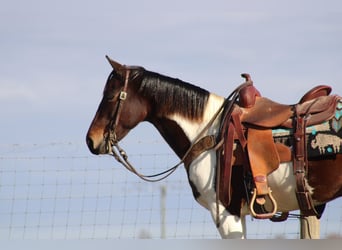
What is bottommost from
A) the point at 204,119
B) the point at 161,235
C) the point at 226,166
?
the point at 161,235

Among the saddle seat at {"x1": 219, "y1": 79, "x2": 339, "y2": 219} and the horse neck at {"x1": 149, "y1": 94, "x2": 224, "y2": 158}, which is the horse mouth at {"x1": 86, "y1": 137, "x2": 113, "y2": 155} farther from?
the saddle seat at {"x1": 219, "y1": 79, "x2": 339, "y2": 219}

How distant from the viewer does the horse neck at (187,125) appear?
542 cm

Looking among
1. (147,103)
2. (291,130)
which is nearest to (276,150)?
(291,130)

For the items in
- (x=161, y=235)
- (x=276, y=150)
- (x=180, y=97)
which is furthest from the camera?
(x=161, y=235)

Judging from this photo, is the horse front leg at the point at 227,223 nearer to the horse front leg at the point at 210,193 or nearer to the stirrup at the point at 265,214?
the horse front leg at the point at 210,193

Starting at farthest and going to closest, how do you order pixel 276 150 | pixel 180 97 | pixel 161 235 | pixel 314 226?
Result: pixel 161 235, pixel 314 226, pixel 180 97, pixel 276 150

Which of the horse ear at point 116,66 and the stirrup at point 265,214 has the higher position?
the horse ear at point 116,66

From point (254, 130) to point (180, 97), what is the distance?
61 centimetres

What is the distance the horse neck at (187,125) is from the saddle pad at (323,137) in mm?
502

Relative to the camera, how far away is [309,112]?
204 inches

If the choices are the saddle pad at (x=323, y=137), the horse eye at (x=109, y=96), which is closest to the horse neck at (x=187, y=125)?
the horse eye at (x=109, y=96)

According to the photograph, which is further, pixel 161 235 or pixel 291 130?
pixel 161 235

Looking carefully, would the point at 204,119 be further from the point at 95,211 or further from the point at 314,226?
the point at 95,211

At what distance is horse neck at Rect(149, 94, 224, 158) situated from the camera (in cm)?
542
